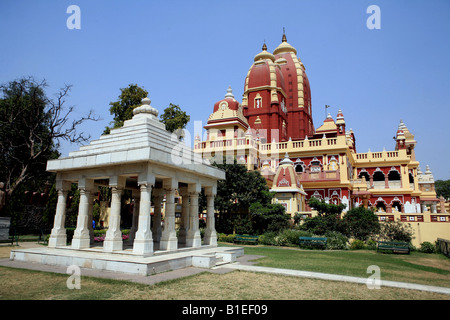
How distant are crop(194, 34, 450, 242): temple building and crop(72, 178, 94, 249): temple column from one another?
13517 mm

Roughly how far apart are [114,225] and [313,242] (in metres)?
12.7

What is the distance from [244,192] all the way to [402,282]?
47.1ft

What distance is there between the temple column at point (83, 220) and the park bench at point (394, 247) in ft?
54.3

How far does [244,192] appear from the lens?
74.8 ft

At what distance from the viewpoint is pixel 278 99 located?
37062mm

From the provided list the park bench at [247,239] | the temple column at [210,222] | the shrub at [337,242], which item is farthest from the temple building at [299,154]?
the temple column at [210,222]

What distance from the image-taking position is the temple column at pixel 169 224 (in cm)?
1184

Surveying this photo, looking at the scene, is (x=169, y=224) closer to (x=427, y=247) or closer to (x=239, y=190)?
(x=239, y=190)

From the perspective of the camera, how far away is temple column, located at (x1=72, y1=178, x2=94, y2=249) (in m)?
12.2

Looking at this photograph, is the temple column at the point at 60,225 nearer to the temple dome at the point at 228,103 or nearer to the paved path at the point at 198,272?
the paved path at the point at 198,272

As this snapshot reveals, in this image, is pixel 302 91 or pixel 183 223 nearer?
pixel 183 223

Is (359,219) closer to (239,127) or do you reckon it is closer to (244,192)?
(244,192)

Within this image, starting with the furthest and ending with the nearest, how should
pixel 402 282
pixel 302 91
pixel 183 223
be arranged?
pixel 302 91, pixel 183 223, pixel 402 282
